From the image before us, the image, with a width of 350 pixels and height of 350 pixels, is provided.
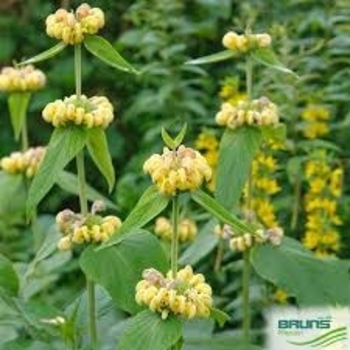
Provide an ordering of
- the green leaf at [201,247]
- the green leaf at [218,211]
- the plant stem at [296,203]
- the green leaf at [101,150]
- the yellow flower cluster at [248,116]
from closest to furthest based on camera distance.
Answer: the green leaf at [218,211] → the green leaf at [101,150] → the yellow flower cluster at [248,116] → the green leaf at [201,247] → the plant stem at [296,203]

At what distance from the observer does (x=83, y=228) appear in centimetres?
137

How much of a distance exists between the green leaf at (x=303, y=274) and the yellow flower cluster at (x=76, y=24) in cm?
43

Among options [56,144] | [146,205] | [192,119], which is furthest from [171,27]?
[146,205]

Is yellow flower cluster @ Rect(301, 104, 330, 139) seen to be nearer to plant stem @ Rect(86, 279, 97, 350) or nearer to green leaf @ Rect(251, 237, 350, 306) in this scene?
green leaf @ Rect(251, 237, 350, 306)

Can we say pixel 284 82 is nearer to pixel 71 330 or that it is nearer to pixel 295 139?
pixel 295 139

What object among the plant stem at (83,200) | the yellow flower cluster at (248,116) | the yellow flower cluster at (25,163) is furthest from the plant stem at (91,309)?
the yellow flower cluster at (25,163)

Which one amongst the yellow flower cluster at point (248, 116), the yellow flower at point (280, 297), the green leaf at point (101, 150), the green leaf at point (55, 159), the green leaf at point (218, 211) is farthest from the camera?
the yellow flower at point (280, 297)

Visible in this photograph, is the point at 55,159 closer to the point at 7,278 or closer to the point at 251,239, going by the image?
the point at 7,278

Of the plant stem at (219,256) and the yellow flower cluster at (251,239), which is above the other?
the yellow flower cluster at (251,239)

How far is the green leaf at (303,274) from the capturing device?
4.67 feet

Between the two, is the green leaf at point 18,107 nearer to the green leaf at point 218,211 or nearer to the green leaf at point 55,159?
the green leaf at point 55,159

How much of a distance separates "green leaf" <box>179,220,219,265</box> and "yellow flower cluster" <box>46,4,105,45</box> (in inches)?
17.2

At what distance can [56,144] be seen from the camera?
130cm

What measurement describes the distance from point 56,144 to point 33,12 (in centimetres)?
224
